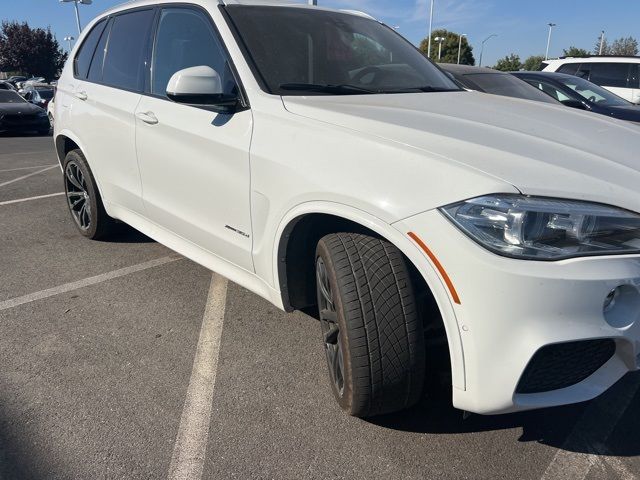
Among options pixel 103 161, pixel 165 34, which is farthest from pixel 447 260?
pixel 103 161

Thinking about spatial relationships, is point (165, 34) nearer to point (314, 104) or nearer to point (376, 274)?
point (314, 104)

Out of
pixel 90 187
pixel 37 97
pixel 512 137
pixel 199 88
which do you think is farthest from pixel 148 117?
pixel 37 97

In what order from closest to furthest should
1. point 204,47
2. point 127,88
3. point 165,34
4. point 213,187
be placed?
point 213,187, point 204,47, point 165,34, point 127,88

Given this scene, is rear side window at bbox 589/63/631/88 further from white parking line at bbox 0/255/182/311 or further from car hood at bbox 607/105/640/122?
white parking line at bbox 0/255/182/311

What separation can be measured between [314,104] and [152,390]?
1500 millimetres

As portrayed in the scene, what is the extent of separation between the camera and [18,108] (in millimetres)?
16109

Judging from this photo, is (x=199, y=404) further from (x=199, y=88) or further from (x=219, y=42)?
(x=219, y=42)

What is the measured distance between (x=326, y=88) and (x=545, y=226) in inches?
56.3

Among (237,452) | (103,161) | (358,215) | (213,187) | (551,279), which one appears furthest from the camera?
(103,161)

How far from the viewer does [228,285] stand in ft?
12.5

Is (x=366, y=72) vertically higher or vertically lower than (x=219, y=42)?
lower

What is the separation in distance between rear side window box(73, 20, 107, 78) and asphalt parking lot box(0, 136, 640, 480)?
1.89 metres

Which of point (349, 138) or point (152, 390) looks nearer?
point (349, 138)

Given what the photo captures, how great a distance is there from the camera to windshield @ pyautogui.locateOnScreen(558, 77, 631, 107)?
26.6 ft
